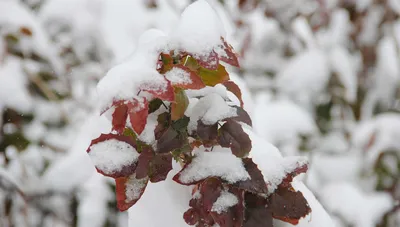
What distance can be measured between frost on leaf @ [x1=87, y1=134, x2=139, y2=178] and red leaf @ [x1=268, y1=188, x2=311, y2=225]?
16 centimetres

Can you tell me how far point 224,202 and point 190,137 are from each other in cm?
9

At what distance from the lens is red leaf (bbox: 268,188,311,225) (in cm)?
52

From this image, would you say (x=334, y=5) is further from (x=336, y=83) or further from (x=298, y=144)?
(x=298, y=144)

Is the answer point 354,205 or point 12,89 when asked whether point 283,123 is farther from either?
point 12,89

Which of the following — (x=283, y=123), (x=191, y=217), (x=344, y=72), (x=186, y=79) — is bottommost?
(x=191, y=217)

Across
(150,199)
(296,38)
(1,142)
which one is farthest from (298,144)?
(150,199)

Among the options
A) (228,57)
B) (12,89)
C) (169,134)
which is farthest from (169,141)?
(12,89)

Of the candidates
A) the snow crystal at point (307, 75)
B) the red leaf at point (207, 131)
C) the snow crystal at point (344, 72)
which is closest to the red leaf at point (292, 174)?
the red leaf at point (207, 131)

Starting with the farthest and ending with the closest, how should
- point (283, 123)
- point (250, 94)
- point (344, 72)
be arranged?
point (344, 72)
point (283, 123)
point (250, 94)

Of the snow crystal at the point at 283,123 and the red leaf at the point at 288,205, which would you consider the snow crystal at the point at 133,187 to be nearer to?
the red leaf at the point at 288,205

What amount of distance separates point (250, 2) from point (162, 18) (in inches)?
16.3

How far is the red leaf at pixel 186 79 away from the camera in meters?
0.48

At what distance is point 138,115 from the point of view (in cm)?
46

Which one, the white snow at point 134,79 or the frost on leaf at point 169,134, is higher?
the white snow at point 134,79
